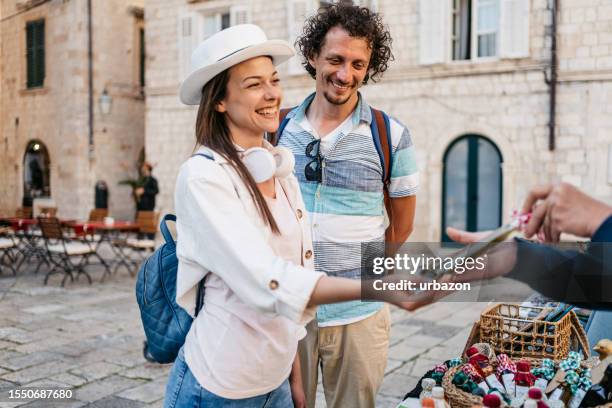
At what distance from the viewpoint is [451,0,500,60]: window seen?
11281 millimetres

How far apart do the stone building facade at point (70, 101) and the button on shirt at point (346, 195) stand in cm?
1517

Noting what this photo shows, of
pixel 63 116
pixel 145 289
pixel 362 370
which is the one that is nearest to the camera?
pixel 145 289

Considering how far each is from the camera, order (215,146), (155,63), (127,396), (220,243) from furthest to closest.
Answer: (155,63) < (127,396) < (215,146) < (220,243)

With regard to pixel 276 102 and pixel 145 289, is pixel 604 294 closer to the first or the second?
pixel 276 102

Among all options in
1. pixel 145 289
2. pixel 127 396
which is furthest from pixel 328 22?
pixel 127 396

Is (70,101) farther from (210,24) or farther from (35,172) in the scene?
(210,24)

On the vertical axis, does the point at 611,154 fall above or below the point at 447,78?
Result: below

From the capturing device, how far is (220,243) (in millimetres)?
1393

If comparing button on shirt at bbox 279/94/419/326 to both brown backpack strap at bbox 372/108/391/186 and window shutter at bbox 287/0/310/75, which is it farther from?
window shutter at bbox 287/0/310/75

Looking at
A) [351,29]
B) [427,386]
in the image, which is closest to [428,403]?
[427,386]

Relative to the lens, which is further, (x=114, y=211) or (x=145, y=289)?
(x=114, y=211)

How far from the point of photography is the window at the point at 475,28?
11.3 m

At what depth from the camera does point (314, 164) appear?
7.56ft

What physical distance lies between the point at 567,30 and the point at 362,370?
9.92m
